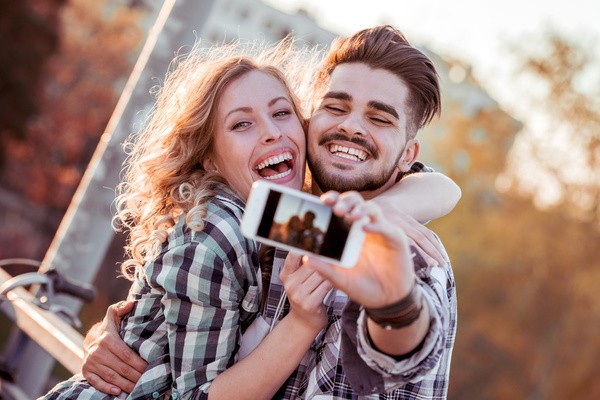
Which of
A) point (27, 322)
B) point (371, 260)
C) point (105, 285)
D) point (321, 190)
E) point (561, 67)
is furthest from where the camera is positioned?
point (561, 67)

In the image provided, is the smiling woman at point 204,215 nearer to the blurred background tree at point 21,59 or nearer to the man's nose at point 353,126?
the man's nose at point 353,126

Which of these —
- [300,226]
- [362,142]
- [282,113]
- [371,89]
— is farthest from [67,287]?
[300,226]

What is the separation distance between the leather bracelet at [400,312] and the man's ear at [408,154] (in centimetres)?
127

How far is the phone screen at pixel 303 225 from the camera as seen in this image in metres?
1.47

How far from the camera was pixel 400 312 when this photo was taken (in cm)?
150

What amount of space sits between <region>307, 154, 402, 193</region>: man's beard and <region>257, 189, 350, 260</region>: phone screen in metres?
1.06

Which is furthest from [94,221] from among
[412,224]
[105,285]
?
[105,285]

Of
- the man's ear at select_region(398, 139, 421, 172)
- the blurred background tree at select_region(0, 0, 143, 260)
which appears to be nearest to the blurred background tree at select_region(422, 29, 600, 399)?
the blurred background tree at select_region(0, 0, 143, 260)

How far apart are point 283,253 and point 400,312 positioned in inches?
37.0

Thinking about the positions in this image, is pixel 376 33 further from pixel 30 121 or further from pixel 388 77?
pixel 30 121

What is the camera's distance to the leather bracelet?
4.92 feet

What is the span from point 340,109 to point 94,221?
2.64 m

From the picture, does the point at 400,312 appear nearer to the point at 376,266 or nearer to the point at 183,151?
the point at 376,266

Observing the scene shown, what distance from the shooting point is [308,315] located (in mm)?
1949
